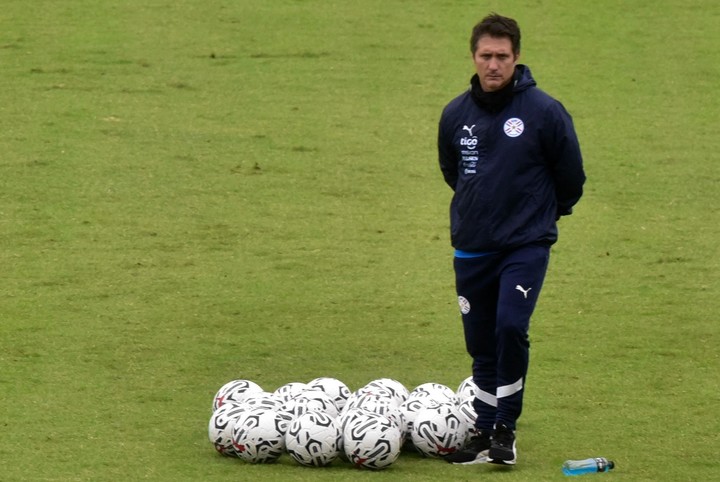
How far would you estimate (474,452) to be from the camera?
7070 millimetres

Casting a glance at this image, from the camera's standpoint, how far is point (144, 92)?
15.6 metres

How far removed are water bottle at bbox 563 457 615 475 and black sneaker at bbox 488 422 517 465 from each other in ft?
0.91

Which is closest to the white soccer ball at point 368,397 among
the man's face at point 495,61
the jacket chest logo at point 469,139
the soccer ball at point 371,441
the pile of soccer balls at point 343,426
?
the pile of soccer balls at point 343,426

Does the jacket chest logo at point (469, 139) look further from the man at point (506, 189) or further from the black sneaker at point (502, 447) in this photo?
the black sneaker at point (502, 447)

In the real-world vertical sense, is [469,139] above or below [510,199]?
above

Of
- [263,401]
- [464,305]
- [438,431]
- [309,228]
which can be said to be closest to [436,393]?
[438,431]


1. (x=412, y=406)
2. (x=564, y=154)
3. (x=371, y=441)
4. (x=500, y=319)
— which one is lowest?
(x=371, y=441)

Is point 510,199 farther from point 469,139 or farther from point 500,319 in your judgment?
point 500,319

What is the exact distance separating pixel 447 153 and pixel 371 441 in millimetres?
1561

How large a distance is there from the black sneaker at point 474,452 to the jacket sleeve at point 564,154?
4.40ft

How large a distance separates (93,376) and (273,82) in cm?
792

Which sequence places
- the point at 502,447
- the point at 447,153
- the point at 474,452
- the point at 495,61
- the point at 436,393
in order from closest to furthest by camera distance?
the point at 495,61
the point at 502,447
the point at 474,452
the point at 447,153
the point at 436,393

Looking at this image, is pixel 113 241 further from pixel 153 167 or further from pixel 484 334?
pixel 484 334

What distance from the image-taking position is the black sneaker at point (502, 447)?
689cm
